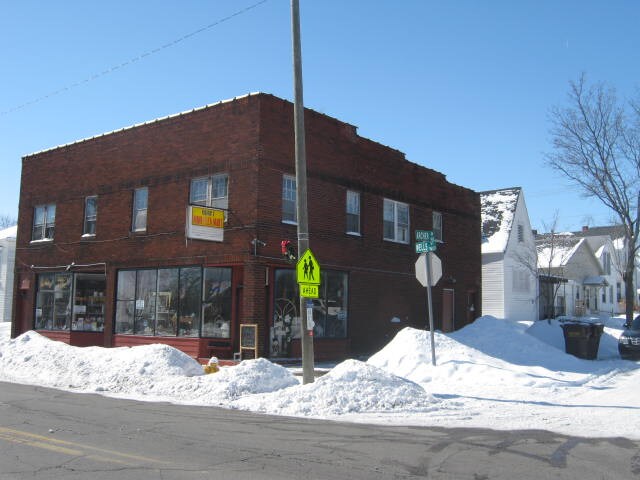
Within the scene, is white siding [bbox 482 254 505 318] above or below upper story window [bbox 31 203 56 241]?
below

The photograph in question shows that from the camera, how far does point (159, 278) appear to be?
2123 centimetres

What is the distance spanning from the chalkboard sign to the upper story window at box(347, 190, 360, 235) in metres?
5.63

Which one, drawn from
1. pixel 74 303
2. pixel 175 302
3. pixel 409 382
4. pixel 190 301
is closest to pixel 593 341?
pixel 409 382

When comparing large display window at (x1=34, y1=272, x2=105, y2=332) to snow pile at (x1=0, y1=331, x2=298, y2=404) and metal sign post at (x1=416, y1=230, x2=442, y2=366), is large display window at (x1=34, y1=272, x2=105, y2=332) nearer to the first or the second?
snow pile at (x1=0, y1=331, x2=298, y2=404)

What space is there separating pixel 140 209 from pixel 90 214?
326 centimetres

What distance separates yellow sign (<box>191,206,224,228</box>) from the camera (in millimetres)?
18109

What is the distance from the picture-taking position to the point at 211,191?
1991cm

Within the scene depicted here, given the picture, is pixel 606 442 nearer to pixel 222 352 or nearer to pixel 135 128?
pixel 222 352

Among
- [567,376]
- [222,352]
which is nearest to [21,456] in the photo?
[222,352]

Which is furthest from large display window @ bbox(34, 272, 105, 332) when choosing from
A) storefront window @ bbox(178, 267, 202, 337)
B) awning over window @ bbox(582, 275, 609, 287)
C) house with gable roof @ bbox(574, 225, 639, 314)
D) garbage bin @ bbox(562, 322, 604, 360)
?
house with gable roof @ bbox(574, 225, 639, 314)

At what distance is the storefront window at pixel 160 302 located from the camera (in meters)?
20.2

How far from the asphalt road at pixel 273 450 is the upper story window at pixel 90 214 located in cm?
1378

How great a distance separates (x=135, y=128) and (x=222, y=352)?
28.8ft

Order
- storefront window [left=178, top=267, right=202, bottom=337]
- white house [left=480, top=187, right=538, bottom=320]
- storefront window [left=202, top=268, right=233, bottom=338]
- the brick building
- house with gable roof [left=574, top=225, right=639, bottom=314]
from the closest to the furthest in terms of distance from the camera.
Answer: the brick building, storefront window [left=202, top=268, right=233, bottom=338], storefront window [left=178, top=267, right=202, bottom=337], white house [left=480, top=187, right=538, bottom=320], house with gable roof [left=574, top=225, right=639, bottom=314]
